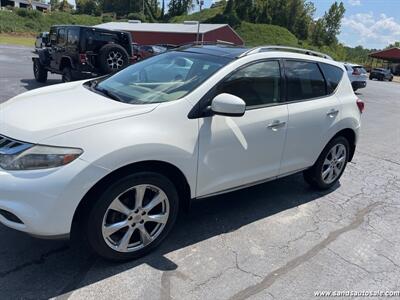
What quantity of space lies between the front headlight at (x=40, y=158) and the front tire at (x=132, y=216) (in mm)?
383

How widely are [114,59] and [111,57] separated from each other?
0.31ft

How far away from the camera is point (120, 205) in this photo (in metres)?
2.93

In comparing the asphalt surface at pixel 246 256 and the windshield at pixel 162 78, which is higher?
the windshield at pixel 162 78

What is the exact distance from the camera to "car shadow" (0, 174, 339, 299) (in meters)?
2.81

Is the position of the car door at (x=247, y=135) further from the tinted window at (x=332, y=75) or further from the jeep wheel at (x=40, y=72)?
the jeep wheel at (x=40, y=72)

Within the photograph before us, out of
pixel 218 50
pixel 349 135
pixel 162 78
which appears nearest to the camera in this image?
pixel 162 78

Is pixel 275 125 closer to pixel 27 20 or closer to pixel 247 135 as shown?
pixel 247 135

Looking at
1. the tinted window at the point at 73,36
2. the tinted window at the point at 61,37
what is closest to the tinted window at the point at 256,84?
the tinted window at the point at 73,36

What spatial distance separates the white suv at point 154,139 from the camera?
262 cm

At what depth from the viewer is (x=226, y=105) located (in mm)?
3131

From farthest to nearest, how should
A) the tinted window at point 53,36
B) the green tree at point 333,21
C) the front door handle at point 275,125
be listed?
1. the green tree at point 333,21
2. the tinted window at point 53,36
3. the front door handle at point 275,125

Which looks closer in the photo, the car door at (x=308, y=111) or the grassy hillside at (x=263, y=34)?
the car door at (x=308, y=111)

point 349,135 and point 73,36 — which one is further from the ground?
point 73,36

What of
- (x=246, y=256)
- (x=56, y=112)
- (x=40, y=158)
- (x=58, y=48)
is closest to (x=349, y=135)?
(x=246, y=256)
